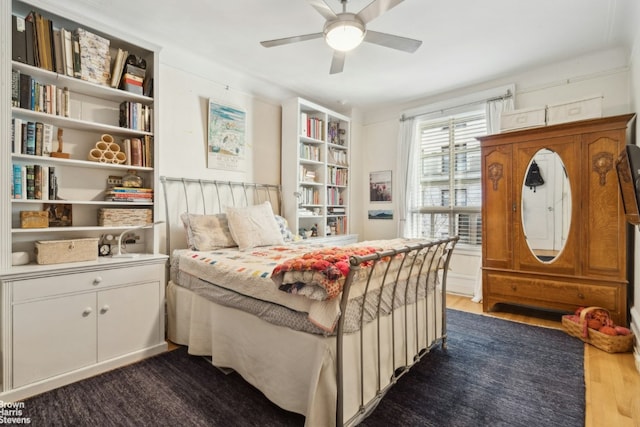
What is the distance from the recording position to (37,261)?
205 centimetres

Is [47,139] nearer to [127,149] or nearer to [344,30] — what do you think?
[127,149]

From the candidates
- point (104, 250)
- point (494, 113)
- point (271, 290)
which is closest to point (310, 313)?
point (271, 290)

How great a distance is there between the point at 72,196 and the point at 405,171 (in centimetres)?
388

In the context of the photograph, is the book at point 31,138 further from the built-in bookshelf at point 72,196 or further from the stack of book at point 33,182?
the stack of book at point 33,182

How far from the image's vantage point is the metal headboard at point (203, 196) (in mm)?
3020

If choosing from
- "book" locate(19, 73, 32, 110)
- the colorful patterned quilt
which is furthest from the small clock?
the colorful patterned quilt

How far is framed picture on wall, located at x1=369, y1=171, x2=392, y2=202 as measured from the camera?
4.81 metres

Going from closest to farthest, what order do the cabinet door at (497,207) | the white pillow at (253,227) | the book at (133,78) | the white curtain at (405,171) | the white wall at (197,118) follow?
the book at (133,78), the white pillow at (253,227), the white wall at (197,118), the cabinet door at (497,207), the white curtain at (405,171)

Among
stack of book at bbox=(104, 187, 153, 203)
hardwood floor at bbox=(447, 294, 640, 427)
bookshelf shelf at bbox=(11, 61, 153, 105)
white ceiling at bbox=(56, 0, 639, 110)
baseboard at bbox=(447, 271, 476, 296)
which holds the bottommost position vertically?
hardwood floor at bbox=(447, 294, 640, 427)

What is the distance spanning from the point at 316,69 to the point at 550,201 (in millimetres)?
2875

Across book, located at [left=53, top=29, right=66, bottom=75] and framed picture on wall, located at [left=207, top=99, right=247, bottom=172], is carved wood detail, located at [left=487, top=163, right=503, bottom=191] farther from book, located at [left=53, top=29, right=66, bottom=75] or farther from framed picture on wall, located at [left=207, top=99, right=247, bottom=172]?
book, located at [left=53, top=29, right=66, bottom=75]

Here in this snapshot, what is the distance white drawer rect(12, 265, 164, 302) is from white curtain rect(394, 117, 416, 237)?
3.29 metres

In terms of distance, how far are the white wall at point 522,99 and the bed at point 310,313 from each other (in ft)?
6.15

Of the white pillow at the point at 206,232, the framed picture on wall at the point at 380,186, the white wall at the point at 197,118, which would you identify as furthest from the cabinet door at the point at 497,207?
the white pillow at the point at 206,232
